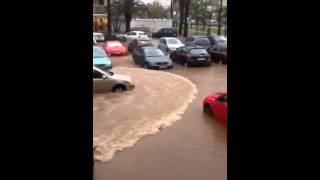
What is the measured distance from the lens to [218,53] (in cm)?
2706

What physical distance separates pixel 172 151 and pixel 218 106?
2.64 metres

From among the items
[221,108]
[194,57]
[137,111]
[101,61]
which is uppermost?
[194,57]

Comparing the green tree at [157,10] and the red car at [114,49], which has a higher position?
the green tree at [157,10]

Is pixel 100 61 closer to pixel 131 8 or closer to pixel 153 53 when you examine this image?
pixel 153 53

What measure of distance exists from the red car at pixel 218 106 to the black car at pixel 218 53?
495 inches

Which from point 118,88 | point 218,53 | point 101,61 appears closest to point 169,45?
point 218,53

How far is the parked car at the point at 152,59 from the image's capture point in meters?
24.7

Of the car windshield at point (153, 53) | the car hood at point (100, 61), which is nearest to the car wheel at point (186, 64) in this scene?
the car windshield at point (153, 53)

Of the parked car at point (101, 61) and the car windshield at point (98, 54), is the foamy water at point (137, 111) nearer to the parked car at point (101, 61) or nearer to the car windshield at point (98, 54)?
the parked car at point (101, 61)

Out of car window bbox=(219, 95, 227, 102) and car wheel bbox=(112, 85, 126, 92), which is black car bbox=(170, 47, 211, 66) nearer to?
car wheel bbox=(112, 85, 126, 92)
